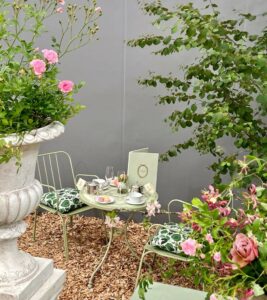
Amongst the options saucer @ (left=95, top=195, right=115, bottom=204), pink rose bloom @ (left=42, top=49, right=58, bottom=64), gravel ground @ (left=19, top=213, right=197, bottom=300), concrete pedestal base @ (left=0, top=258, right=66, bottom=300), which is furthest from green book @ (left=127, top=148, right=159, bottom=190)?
pink rose bloom @ (left=42, top=49, right=58, bottom=64)

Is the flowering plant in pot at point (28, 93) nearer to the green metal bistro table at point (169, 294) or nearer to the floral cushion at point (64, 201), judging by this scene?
the green metal bistro table at point (169, 294)

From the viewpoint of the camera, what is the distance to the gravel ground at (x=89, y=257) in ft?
9.95

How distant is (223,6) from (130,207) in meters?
1.94

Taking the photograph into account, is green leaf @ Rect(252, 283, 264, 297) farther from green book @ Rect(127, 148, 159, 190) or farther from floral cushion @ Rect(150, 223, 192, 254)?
green book @ Rect(127, 148, 159, 190)

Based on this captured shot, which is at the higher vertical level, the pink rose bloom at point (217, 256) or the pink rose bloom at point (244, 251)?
the pink rose bloom at point (244, 251)

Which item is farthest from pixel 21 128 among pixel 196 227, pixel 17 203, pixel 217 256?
pixel 217 256

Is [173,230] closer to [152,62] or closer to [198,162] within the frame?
[198,162]

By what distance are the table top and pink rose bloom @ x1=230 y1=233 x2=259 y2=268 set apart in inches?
87.1

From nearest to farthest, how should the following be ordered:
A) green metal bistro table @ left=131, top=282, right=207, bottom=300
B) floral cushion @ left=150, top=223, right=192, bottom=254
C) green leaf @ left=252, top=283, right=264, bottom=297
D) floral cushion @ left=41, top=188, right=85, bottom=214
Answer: green leaf @ left=252, top=283, right=264, bottom=297 < green metal bistro table @ left=131, top=282, right=207, bottom=300 < floral cushion @ left=150, top=223, right=192, bottom=254 < floral cushion @ left=41, top=188, right=85, bottom=214

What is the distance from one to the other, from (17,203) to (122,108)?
2605mm

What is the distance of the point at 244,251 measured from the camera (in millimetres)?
834

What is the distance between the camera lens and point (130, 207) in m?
3.06

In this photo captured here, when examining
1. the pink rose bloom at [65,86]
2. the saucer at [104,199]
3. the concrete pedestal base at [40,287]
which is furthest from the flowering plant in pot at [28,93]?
the saucer at [104,199]

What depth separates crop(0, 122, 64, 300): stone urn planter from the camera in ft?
4.89
